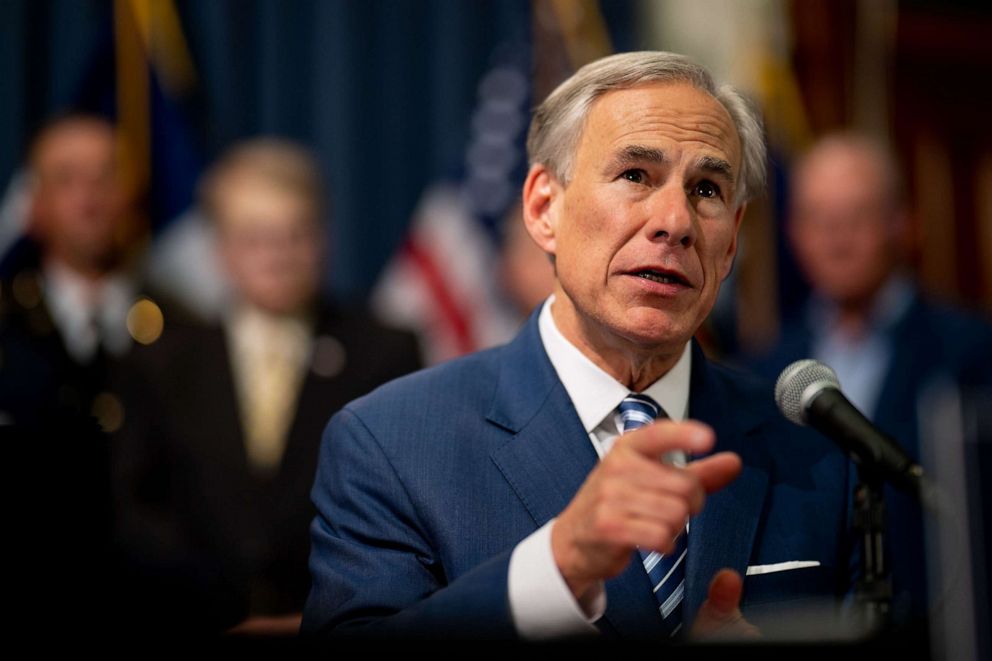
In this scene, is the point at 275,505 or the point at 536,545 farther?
the point at 275,505

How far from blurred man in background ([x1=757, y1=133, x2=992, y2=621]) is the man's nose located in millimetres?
1644

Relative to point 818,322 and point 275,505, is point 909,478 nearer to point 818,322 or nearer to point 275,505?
point 275,505

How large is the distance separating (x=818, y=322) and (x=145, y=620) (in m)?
3.02

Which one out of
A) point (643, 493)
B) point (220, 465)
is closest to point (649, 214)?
point (643, 493)

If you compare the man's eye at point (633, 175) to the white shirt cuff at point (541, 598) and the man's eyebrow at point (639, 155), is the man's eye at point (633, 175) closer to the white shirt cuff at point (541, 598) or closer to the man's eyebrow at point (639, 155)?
the man's eyebrow at point (639, 155)

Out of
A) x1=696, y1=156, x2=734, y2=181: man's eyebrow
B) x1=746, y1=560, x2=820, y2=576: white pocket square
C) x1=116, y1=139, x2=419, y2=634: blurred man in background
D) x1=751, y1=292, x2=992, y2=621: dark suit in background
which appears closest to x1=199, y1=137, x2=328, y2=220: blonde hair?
x1=116, y1=139, x2=419, y2=634: blurred man in background

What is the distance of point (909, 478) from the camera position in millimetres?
1550

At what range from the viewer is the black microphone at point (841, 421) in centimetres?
157

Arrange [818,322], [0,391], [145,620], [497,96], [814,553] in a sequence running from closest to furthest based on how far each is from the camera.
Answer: [145,620] → [814,553] → [0,391] → [818,322] → [497,96]

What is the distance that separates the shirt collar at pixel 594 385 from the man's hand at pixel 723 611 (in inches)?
16.3

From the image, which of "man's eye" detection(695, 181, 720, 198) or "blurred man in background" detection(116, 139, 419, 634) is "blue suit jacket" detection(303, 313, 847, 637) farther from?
"blurred man in background" detection(116, 139, 419, 634)

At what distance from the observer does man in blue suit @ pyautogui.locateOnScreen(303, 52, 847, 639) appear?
5.86 feet

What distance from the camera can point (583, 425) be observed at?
1.90m

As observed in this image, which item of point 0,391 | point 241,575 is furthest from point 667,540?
point 0,391
